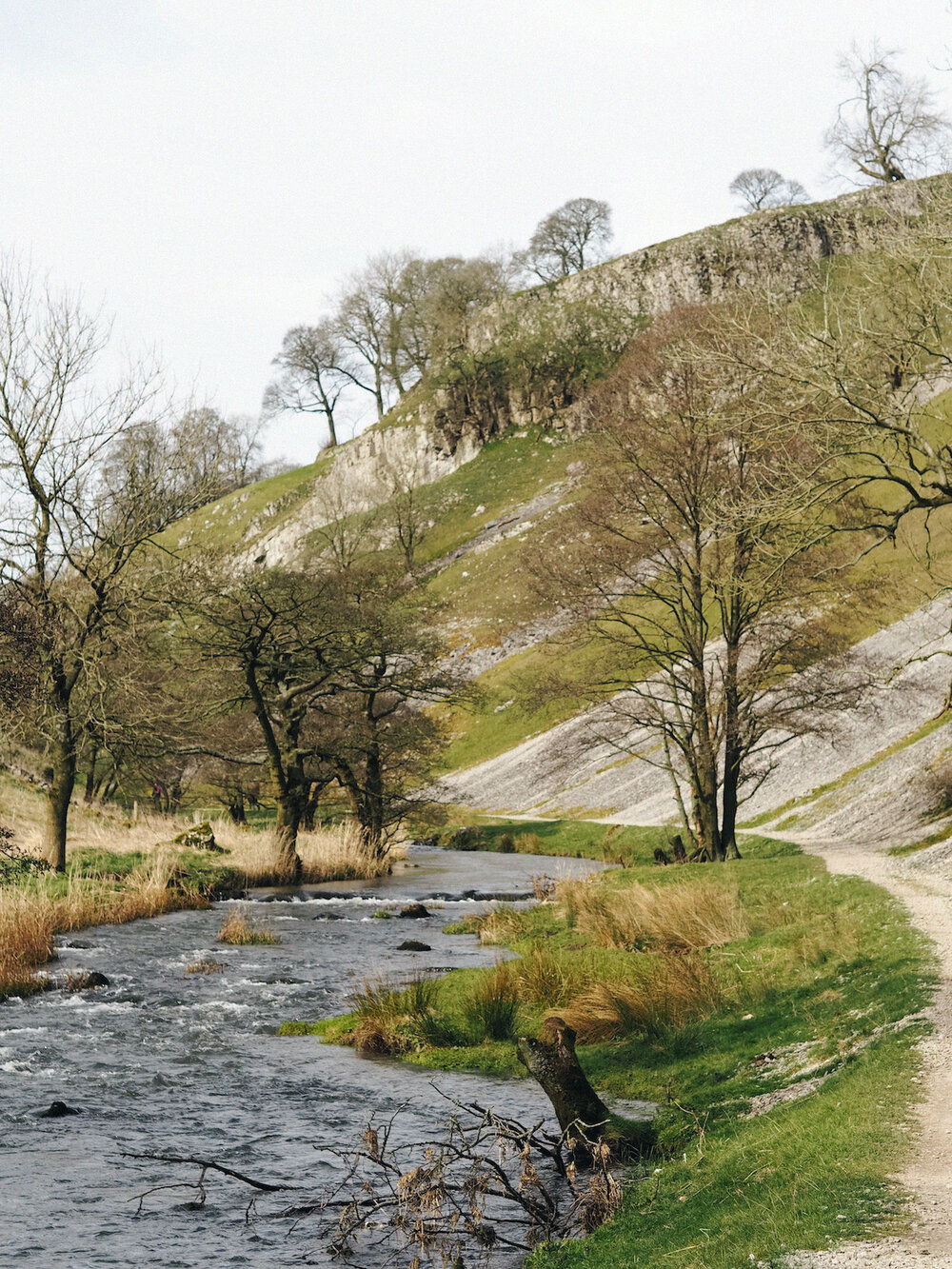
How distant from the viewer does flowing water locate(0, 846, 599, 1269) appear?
7.59 m

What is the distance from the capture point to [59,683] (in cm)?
2520

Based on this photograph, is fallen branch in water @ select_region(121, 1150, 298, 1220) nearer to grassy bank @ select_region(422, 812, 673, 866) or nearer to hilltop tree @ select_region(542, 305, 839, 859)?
hilltop tree @ select_region(542, 305, 839, 859)

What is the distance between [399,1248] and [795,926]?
9.20 m

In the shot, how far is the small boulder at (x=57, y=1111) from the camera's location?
10141 mm

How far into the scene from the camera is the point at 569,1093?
29.8 ft

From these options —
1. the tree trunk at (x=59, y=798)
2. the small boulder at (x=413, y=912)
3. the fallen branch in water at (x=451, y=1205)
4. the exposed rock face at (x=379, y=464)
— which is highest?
the exposed rock face at (x=379, y=464)

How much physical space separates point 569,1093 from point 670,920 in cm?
819

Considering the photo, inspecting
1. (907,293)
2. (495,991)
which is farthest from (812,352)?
(495,991)

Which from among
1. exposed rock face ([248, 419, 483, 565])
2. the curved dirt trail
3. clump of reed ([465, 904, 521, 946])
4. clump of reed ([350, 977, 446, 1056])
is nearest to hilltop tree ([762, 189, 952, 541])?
the curved dirt trail

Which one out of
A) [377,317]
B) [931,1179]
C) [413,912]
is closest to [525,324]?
[377,317]

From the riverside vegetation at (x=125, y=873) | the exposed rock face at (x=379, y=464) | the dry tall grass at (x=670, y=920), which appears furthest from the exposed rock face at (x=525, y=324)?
the dry tall grass at (x=670, y=920)

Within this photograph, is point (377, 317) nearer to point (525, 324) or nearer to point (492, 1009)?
point (525, 324)

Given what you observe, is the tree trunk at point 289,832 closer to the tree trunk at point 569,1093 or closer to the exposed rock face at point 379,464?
the tree trunk at point 569,1093

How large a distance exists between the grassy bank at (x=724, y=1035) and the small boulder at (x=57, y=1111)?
4.02m
